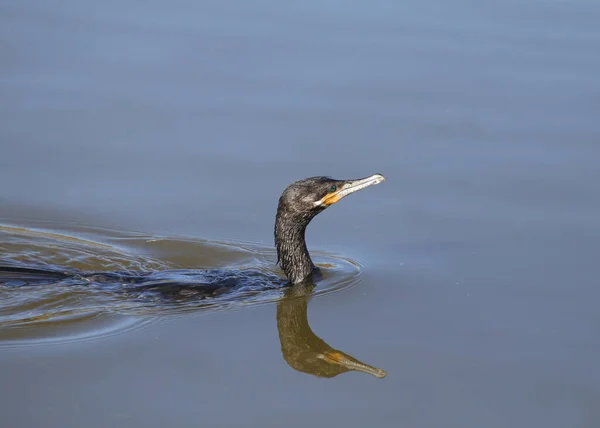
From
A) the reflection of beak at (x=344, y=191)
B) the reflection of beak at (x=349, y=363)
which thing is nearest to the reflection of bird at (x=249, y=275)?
the reflection of beak at (x=344, y=191)

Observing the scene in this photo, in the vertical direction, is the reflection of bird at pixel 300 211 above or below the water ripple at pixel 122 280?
above

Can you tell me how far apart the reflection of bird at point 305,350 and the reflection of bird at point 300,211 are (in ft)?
1.68

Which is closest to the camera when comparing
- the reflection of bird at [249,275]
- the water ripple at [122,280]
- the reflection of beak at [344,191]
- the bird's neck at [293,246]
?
the water ripple at [122,280]

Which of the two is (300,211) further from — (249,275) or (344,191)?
(249,275)

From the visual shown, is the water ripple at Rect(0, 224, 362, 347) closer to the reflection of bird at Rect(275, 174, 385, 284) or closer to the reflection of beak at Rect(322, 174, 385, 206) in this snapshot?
the reflection of bird at Rect(275, 174, 385, 284)

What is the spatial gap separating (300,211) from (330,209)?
4.66 ft

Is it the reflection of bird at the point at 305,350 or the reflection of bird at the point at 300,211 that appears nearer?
the reflection of bird at the point at 305,350

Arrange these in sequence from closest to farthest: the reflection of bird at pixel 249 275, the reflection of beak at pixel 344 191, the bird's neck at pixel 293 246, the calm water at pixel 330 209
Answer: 1. the calm water at pixel 330 209
2. the reflection of bird at pixel 249 275
3. the reflection of beak at pixel 344 191
4. the bird's neck at pixel 293 246

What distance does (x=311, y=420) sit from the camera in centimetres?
611

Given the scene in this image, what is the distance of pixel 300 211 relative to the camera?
8406mm

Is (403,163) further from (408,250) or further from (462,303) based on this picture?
(462,303)

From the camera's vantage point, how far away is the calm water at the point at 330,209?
6.48 m

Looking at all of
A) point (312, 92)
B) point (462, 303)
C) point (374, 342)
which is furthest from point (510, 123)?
point (374, 342)

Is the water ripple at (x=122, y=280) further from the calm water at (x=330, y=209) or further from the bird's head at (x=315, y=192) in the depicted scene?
the bird's head at (x=315, y=192)
